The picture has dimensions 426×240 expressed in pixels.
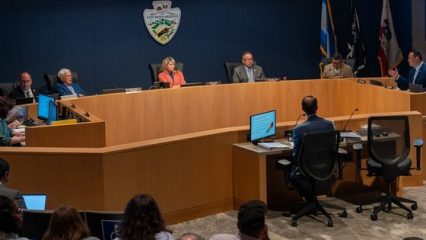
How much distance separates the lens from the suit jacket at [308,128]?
6.96m

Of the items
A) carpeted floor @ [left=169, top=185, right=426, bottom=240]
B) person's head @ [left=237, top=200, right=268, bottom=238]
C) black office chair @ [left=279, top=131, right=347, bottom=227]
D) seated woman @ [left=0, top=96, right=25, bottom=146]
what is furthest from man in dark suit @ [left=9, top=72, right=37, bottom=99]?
person's head @ [left=237, top=200, right=268, bottom=238]

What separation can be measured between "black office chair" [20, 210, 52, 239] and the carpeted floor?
94.7 inches

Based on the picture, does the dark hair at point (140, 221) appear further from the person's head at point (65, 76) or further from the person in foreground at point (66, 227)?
the person's head at point (65, 76)

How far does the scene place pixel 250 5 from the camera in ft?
48.1

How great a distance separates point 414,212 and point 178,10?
7.55 meters

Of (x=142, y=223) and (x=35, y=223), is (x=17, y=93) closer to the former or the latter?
(x=35, y=223)

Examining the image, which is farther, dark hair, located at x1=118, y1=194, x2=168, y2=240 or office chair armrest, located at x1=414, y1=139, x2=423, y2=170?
office chair armrest, located at x1=414, y1=139, x2=423, y2=170

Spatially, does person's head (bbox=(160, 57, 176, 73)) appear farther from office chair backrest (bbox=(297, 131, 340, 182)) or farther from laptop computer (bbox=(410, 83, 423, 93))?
office chair backrest (bbox=(297, 131, 340, 182))

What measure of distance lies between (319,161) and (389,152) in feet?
3.10

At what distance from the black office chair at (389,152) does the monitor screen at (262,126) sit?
35.1 inches

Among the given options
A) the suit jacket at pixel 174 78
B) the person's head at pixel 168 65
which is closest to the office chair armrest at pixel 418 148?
the suit jacket at pixel 174 78

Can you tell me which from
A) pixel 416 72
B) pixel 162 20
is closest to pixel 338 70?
pixel 416 72

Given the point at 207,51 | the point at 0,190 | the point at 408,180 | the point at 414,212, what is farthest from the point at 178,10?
the point at 0,190

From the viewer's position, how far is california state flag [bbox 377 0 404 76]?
14.5 metres
